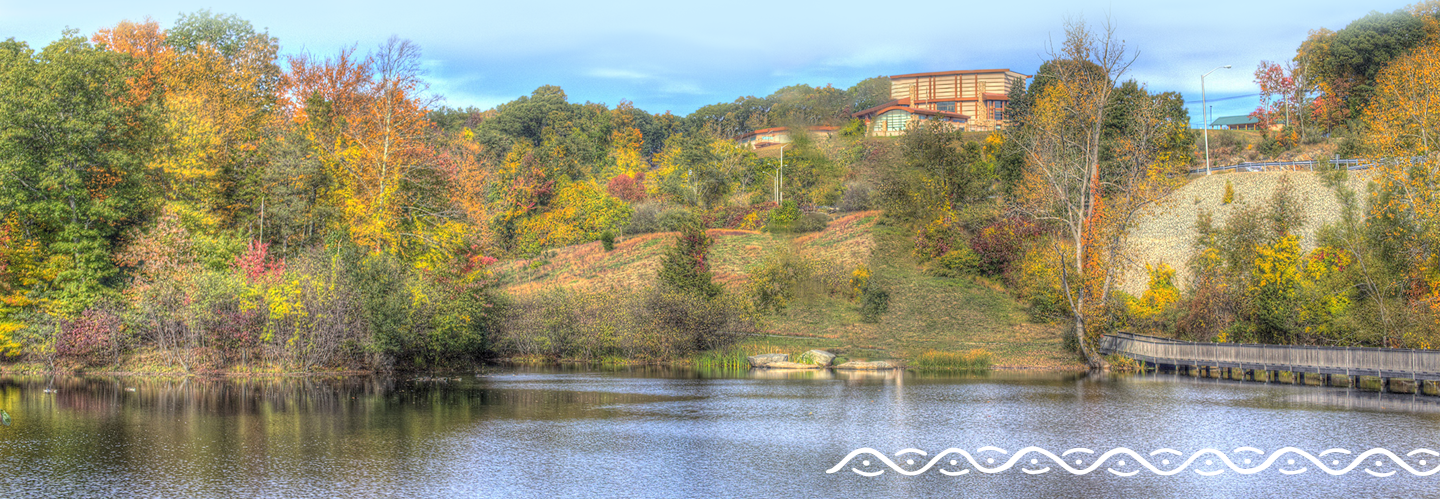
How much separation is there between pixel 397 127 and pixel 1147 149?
120 ft

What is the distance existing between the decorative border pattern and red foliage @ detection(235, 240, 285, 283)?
26792mm

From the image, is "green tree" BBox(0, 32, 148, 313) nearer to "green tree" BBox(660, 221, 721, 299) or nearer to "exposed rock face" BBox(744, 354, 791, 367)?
"green tree" BBox(660, 221, 721, 299)

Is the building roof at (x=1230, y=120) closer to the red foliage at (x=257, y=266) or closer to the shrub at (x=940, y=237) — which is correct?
the shrub at (x=940, y=237)

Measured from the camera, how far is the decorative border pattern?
54.3 feet

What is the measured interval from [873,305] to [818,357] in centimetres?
969

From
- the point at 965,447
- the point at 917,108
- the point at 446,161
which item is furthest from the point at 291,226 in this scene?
the point at 917,108

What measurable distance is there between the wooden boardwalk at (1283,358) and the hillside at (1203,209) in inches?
546

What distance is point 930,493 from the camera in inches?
574

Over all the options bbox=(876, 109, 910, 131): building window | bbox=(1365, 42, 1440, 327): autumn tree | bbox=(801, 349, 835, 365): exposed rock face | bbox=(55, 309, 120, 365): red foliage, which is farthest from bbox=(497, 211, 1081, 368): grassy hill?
bbox=(876, 109, 910, 131): building window

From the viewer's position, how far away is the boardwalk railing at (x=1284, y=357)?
93.8 feet

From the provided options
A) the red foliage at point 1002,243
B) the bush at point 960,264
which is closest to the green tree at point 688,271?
the bush at point 960,264

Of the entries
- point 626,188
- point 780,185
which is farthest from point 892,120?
point 626,188

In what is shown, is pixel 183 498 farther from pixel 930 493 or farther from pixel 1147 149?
pixel 1147 149

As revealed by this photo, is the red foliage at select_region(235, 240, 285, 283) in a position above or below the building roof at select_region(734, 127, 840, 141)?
below
